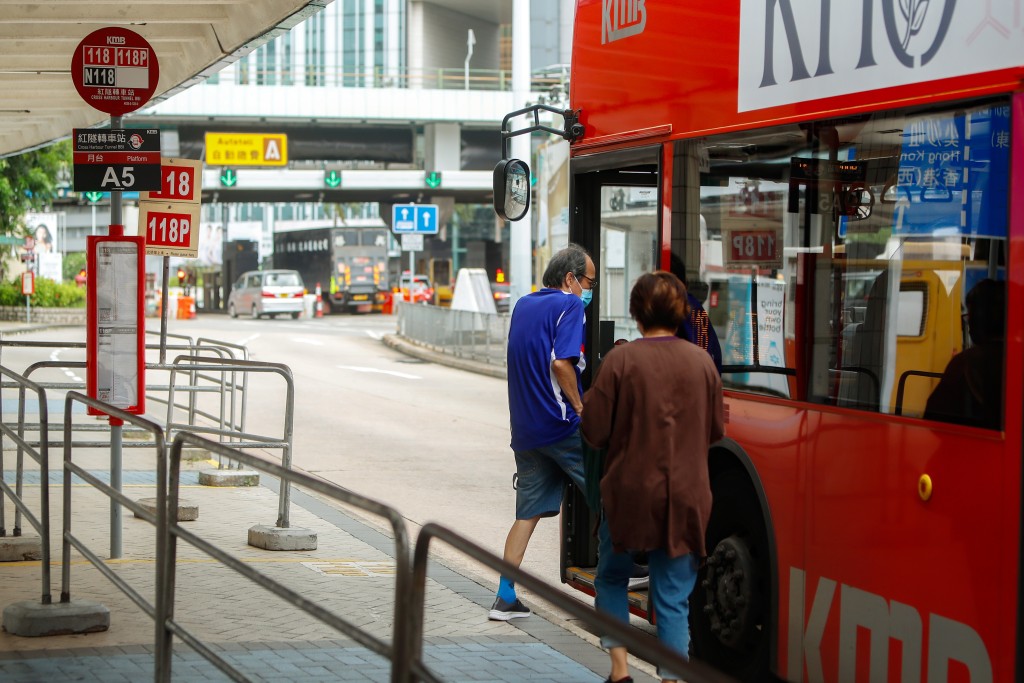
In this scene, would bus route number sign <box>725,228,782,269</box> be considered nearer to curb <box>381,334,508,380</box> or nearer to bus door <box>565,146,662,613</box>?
bus door <box>565,146,662,613</box>

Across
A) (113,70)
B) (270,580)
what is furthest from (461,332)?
(270,580)

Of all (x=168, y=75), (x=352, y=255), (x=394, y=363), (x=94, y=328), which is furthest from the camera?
(x=352, y=255)

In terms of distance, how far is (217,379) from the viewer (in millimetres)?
13297

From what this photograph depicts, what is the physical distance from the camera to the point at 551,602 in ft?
8.73

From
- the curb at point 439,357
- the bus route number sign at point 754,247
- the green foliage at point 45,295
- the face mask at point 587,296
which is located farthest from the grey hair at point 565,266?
the green foliage at point 45,295

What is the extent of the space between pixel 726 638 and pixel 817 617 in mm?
764

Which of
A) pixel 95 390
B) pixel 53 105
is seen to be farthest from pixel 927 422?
pixel 53 105

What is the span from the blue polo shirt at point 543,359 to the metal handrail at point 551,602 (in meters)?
3.27

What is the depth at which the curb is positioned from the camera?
26.0 meters

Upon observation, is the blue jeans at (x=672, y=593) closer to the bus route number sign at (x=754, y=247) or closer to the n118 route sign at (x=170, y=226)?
the bus route number sign at (x=754, y=247)

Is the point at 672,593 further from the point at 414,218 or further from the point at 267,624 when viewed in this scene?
the point at 414,218

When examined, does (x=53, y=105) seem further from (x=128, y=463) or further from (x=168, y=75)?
(x=128, y=463)

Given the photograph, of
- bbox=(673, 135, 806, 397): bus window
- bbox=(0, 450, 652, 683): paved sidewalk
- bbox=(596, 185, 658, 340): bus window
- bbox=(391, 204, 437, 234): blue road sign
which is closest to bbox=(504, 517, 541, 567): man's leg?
bbox=(0, 450, 652, 683): paved sidewalk

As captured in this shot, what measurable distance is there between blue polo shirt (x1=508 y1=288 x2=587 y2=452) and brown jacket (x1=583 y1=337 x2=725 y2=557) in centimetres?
147
